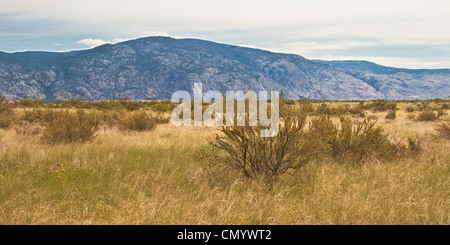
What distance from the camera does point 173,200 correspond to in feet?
16.3

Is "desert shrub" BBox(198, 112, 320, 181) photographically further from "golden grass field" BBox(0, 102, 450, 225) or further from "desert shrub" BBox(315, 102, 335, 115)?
"desert shrub" BBox(315, 102, 335, 115)

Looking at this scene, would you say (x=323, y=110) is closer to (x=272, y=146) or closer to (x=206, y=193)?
(x=272, y=146)

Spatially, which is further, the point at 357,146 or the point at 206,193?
the point at 357,146

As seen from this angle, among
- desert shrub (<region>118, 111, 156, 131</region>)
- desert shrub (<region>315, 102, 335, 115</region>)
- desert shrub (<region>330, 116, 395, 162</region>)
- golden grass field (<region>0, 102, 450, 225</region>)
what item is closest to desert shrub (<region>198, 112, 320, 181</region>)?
golden grass field (<region>0, 102, 450, 225</region>)

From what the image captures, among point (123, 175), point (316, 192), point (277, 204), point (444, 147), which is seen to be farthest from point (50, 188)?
point (444, 147)

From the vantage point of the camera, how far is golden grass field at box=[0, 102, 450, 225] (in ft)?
14.4

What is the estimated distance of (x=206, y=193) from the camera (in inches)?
206

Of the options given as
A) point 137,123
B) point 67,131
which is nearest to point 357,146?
point 67,131

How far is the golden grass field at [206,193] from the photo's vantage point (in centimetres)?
440

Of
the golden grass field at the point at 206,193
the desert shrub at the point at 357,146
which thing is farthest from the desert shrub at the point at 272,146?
the desert shrub at the point at 357,146

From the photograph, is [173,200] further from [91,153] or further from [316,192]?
[91,153]

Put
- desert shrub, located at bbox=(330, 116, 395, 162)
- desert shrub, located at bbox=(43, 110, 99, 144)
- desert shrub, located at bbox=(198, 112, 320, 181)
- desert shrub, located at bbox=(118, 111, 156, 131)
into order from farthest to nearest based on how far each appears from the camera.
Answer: desert shrub, located at bbox=(118, 111, 156, 131)
desert shrub, located at bbox=(43, 110, 99, 144)
desert shrub, located at bbox=(330, 116, 395, 162)
desert shrub, located at bbox=(198, 112, 320, 181)

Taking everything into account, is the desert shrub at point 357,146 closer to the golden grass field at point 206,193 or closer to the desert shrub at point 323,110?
the golden grass field at point 206,193
